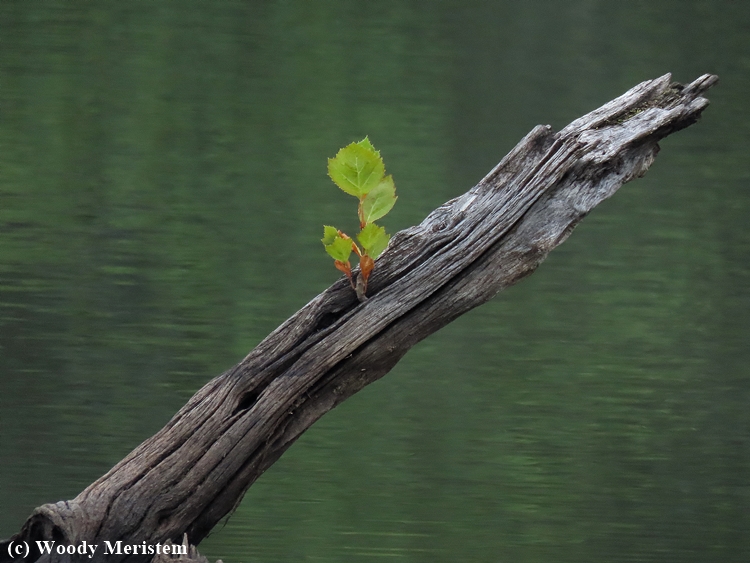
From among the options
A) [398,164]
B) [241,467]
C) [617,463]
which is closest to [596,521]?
[617,463]

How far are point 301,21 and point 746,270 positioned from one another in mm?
1362

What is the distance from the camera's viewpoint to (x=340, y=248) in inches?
41.1

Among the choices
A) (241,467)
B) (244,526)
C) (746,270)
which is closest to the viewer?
(241,467)

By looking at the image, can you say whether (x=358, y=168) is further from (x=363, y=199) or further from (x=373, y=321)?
(x=373, y=321)

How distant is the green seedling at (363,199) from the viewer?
103 cm

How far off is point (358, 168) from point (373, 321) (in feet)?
0.65

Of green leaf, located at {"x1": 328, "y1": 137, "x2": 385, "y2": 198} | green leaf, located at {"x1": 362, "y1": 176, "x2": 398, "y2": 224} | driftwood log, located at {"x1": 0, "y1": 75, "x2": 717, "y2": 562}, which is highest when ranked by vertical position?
green leaf, located at {"x1": 328, "y1": 137, "x2": 385, "y2": 198}

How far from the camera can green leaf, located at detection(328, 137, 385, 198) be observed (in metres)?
1.03

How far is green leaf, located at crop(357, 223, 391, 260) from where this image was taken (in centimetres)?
102

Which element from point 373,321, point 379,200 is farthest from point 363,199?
point 373,321

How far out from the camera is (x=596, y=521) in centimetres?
203

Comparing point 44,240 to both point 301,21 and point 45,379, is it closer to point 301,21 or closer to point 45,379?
point 45,379

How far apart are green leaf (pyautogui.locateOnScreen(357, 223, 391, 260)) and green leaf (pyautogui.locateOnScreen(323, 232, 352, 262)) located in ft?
0.07

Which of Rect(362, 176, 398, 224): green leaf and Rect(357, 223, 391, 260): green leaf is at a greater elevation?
Rect(362, 176, 398, 224): green leaf
